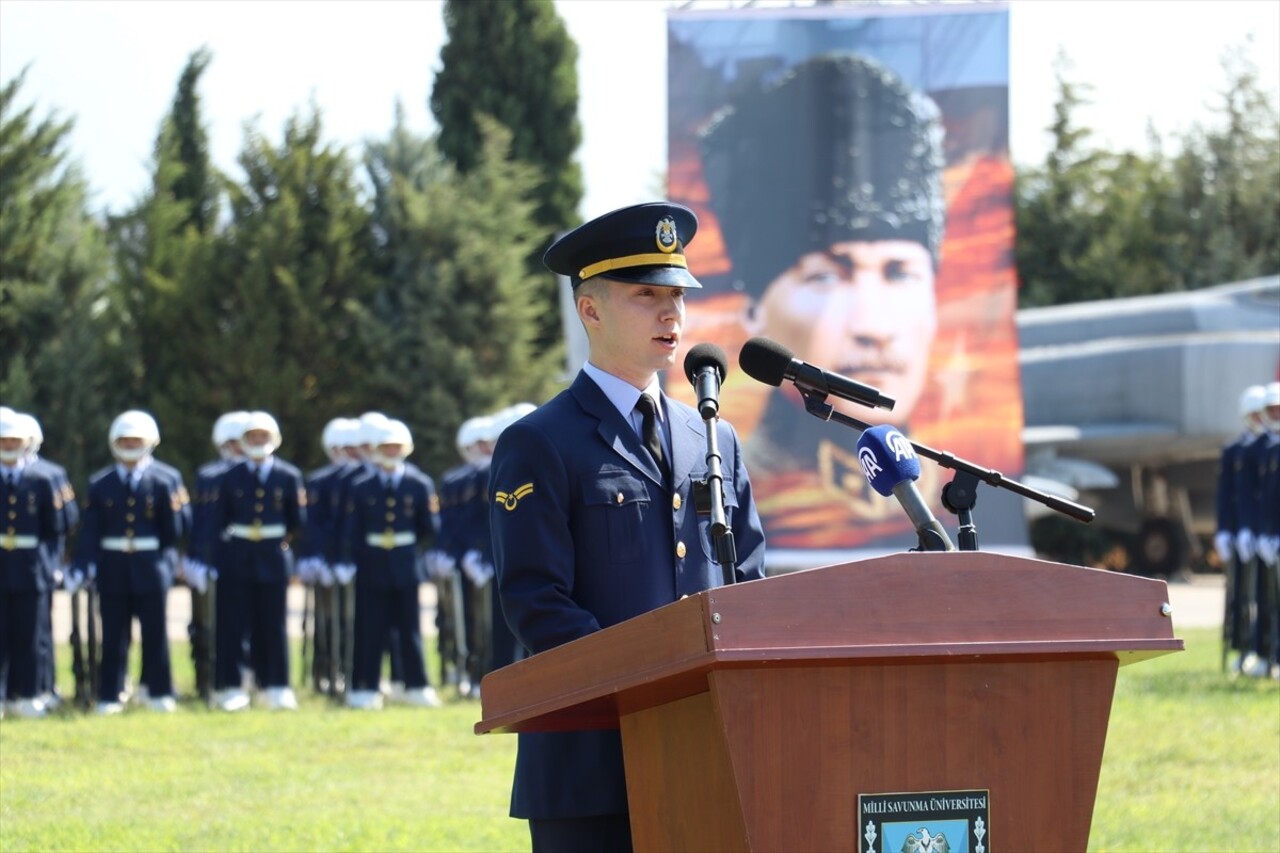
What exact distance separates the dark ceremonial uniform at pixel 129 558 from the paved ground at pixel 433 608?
137 inches

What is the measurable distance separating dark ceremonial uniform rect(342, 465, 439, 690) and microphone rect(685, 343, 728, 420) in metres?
9.80

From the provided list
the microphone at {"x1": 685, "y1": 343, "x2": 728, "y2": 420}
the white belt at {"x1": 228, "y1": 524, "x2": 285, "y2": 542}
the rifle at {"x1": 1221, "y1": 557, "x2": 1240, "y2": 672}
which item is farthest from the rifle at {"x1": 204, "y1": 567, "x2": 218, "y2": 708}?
the microphone at {"x1": 685, "y1": 343, "x2": 728, "y2": 420}

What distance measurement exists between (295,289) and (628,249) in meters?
24.5

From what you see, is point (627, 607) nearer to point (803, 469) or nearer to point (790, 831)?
point (790, 831)

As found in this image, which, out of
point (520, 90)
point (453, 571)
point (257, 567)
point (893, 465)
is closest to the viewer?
point (893, 465)

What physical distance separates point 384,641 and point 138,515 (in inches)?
76.7

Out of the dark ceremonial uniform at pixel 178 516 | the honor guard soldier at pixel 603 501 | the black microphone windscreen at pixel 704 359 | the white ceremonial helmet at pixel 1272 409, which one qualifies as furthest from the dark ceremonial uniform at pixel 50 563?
the black microphone windscreen at pixel 704 359

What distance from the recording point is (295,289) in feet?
89.0

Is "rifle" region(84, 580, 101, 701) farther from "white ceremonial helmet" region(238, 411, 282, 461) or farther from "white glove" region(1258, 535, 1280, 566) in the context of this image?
"white glove" region(1258, 535, 1280, 566)

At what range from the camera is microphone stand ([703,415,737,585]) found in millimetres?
2863

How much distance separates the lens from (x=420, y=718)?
37.8 ft

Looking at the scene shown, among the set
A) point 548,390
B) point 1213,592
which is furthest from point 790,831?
point 548,390

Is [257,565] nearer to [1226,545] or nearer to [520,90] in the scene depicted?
[1226,545]

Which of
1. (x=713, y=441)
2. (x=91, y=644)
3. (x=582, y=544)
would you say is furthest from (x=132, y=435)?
(x=713, y=441)
